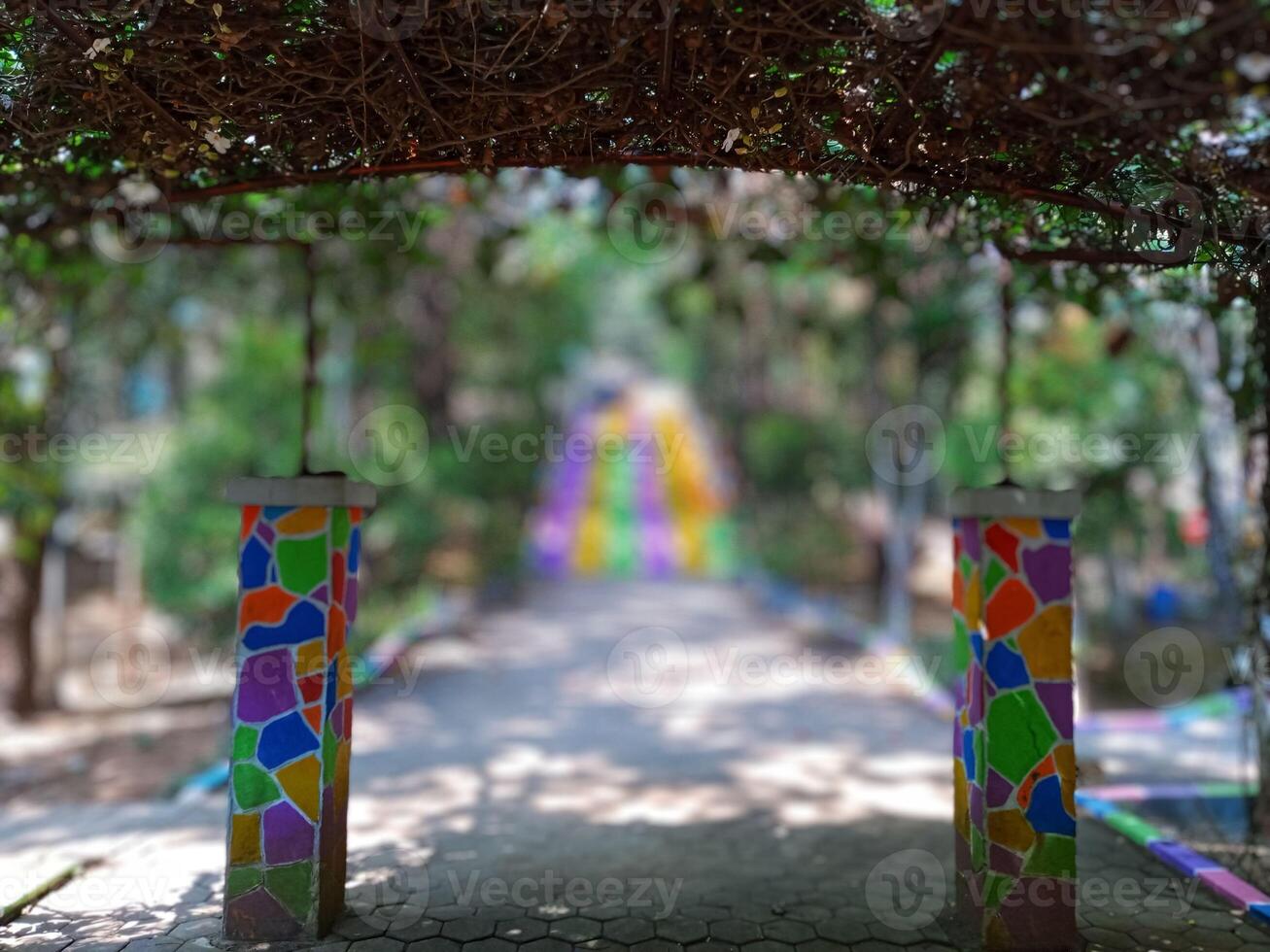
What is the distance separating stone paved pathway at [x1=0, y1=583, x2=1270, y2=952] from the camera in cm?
369

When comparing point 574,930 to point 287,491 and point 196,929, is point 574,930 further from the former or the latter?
point 287,491

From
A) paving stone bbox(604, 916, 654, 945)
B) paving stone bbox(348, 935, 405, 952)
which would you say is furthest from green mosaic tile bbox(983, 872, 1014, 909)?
paving stone bbox(348, 935, 405, 952)

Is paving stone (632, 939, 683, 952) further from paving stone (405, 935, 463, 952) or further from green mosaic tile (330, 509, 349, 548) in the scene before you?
green mosaic tile (330, 509, 349, 548)

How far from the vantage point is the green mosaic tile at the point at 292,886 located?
3.49m

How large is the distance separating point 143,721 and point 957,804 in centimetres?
771

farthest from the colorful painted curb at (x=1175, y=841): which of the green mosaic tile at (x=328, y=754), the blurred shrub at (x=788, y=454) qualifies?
the blurred shrub at (x=788, y=454)

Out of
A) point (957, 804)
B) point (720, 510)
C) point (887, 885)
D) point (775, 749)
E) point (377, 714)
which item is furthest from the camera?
point (720, 510)

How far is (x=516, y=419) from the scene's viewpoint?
1677 centimetres

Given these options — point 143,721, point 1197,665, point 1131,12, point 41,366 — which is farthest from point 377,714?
point 1197,665

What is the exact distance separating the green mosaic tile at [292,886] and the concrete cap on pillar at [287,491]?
1350 mm

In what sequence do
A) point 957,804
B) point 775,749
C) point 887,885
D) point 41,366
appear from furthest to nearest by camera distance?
point 41,366 < point 775,749 < point 887,885 < point 957,804

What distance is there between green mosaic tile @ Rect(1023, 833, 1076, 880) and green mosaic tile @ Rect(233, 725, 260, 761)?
2897 millimetres

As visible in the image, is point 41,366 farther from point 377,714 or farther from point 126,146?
point 126,146

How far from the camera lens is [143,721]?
28.7 ft
